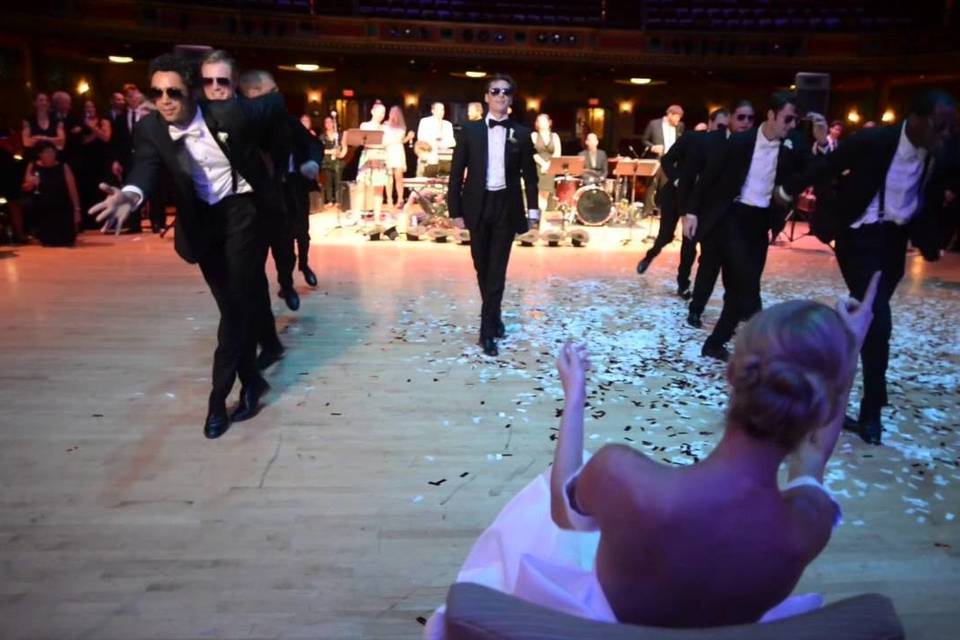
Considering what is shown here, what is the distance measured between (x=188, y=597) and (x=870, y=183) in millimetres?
3057

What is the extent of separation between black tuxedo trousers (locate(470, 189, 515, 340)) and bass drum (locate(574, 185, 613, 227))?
20.8ft

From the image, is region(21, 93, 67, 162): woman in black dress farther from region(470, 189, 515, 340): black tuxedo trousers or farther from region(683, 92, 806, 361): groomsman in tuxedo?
region(683, 92, 806, 361): groomsman in tuxedo

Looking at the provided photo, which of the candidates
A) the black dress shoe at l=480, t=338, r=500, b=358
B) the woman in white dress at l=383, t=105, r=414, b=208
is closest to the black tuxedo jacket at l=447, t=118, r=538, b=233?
the black dress shoe at l=480, t=338, r=500, b=358

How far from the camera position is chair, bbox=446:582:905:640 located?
2.55 ft

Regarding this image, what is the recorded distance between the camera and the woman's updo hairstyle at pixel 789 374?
1.01m

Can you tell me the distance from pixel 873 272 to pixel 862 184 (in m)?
0.39

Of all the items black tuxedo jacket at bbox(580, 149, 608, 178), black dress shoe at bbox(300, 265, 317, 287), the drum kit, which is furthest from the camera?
black tuxedo jacket at bbox(580, 149, 608, 178)

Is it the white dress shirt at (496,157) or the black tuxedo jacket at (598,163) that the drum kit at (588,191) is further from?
the white dress shirt at (496,157)

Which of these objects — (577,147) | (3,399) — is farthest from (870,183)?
(577,147)

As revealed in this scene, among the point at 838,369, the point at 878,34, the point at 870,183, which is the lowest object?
the point at 838,369

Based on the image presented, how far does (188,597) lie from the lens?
2115 mm

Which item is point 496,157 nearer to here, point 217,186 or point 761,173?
point 761,173

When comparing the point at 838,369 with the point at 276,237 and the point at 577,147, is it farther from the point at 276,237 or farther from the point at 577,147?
the point at 577,147

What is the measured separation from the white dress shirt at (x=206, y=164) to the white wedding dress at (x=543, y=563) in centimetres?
218
